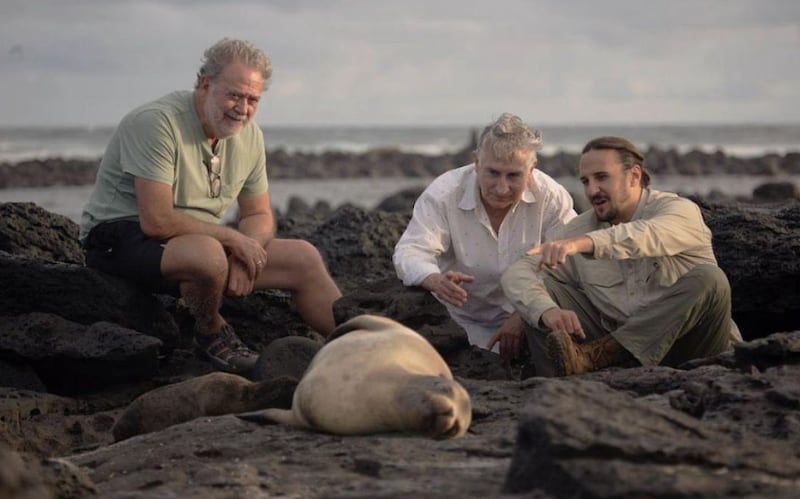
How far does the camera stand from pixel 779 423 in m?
5.75

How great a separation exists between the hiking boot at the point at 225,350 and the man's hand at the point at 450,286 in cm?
132

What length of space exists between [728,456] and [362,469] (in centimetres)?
149

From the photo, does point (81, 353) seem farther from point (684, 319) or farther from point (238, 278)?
point (684, 319)

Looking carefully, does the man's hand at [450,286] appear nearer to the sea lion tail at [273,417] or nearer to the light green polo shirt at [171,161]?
the light green polo shirt at [171,161]

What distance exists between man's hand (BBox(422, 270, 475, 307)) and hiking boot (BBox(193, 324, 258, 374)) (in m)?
1.32

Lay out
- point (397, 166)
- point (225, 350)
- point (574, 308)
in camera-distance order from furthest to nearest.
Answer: point (397, 166), point (225, 350), point (574, 308)

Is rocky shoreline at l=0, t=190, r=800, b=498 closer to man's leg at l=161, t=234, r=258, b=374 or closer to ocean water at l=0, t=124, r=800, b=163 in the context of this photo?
man's leg at l=161, t=234, r=258, b=374

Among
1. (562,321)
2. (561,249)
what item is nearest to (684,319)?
(562,321)

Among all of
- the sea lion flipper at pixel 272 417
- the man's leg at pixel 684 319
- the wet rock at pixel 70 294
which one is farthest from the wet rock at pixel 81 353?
the man's leg at pixel 684 319

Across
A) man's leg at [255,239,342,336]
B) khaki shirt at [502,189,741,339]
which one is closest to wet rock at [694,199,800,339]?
khaki shirt at [502,189,741,339]

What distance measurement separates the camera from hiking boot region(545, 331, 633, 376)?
24.5 feet

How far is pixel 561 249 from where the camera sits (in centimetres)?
732

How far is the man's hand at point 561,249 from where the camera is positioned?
7297 millimetres

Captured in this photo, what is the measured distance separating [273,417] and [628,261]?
8.60 feet
